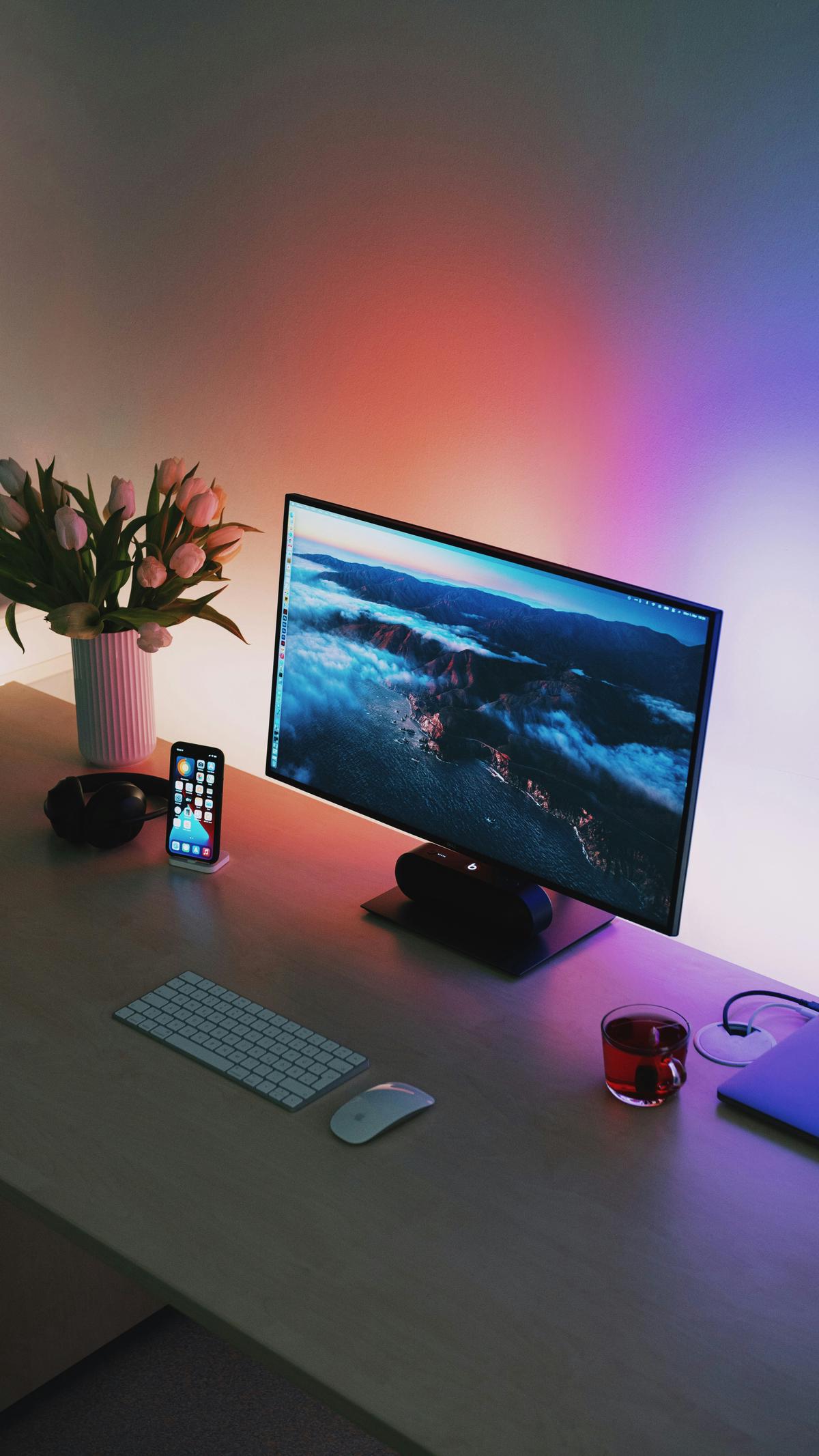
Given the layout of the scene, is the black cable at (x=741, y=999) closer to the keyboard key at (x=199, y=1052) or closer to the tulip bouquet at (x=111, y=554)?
the keyboard key at (x=199, y=1052)

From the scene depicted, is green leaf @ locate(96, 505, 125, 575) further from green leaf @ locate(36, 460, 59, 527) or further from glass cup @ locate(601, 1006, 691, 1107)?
glass cup @ locate(601, 1006, 691, 1107)

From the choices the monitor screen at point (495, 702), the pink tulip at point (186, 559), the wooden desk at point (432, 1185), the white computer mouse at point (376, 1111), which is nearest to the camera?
the wooden desk at point (432, 1185)

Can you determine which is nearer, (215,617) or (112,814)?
(112,814)

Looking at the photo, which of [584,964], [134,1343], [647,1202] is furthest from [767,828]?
[134,1343]

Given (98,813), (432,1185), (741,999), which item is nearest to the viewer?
(432,1185)

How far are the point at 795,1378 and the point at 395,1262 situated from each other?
0.33 metres

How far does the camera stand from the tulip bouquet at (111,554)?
1.84 meters

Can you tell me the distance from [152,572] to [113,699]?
9.1 inches

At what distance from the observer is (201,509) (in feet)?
6.06

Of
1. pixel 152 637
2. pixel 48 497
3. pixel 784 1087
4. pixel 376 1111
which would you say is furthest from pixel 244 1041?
pixel 48 497

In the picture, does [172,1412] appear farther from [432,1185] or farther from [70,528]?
[70,528]

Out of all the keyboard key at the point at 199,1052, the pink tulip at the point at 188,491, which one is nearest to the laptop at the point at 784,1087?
the keyboard key at the point at 199,1052

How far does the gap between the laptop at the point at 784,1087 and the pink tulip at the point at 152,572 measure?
1.01m

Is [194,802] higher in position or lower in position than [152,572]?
lower
